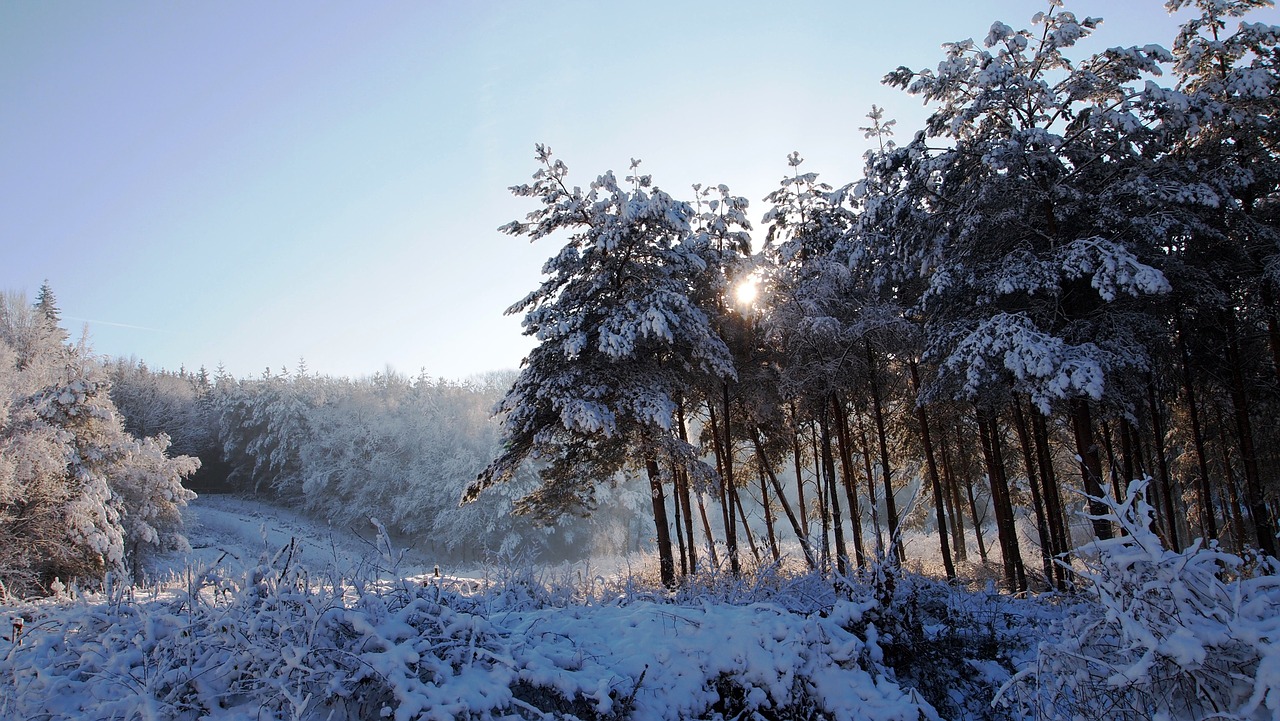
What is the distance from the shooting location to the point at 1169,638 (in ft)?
10.4

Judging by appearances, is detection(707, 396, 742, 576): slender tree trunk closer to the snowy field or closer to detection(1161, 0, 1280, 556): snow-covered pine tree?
the snowy field

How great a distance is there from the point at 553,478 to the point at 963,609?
28.6ft

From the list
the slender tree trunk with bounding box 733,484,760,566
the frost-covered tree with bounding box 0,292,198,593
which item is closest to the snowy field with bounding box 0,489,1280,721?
the slender tree trunk with bounding box 733,484,760,566

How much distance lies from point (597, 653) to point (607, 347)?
24.7ft

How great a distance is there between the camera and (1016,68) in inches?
440

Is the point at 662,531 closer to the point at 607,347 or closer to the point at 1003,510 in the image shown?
the point at 607,347

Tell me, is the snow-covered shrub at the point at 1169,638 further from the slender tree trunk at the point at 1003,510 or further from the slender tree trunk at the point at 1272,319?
the slender tree trunk at the point at 1003,510

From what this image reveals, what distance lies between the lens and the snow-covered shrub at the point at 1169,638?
3.08 metres

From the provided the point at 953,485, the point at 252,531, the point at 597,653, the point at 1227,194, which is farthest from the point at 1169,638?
the point at 252,531

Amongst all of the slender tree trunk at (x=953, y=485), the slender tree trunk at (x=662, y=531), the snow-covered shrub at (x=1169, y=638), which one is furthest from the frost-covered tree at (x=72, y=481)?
the slender tree trunk at (x=953, y=485)

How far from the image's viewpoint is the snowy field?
3.33m

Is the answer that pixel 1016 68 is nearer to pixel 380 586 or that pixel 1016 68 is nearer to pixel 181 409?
pixel 380 586

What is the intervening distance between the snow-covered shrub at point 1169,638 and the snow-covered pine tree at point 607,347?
28.5 ft

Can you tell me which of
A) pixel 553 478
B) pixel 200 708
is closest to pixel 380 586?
pixel 200 708
